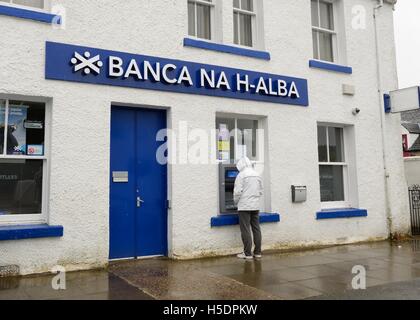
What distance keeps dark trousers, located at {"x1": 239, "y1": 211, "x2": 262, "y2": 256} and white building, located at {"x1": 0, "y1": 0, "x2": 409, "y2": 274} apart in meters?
0.45

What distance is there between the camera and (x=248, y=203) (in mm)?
7383

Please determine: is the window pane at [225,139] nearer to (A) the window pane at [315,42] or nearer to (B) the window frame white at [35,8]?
(A) the window pane at [315,42]

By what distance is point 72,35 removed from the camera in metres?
6.77

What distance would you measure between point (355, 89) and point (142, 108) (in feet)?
18.2

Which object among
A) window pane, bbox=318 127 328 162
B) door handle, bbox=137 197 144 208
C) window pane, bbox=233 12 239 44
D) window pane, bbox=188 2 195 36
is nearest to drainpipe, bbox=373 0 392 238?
window pane, bbox=318 127 328 162

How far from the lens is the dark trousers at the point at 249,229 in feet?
24.5

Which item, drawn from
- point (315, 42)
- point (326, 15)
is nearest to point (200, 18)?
point (315, 42)

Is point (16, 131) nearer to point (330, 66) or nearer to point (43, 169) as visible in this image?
point (43, 169)

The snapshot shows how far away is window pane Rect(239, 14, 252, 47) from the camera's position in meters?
8.89

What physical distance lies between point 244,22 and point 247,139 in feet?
8.56
